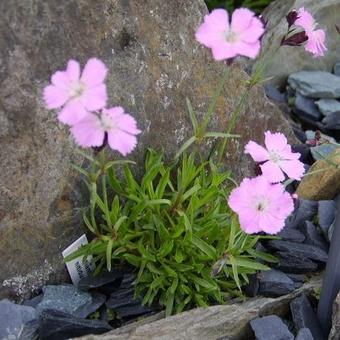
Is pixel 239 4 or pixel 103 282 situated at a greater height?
pixel 239 4

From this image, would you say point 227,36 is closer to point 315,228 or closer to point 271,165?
point 271,165

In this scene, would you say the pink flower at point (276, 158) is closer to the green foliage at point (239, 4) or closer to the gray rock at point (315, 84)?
the gray rock at point (315, 84)

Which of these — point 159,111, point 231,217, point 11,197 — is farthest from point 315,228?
point 11,197

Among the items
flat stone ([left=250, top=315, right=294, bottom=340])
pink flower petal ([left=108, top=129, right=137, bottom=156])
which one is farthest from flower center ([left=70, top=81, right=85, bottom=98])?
flat stone ([left=250, top=315, right=294, bottom=340])

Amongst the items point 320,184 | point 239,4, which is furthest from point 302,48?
point 320,184

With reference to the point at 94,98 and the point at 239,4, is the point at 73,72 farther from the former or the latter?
the point at 239,4
